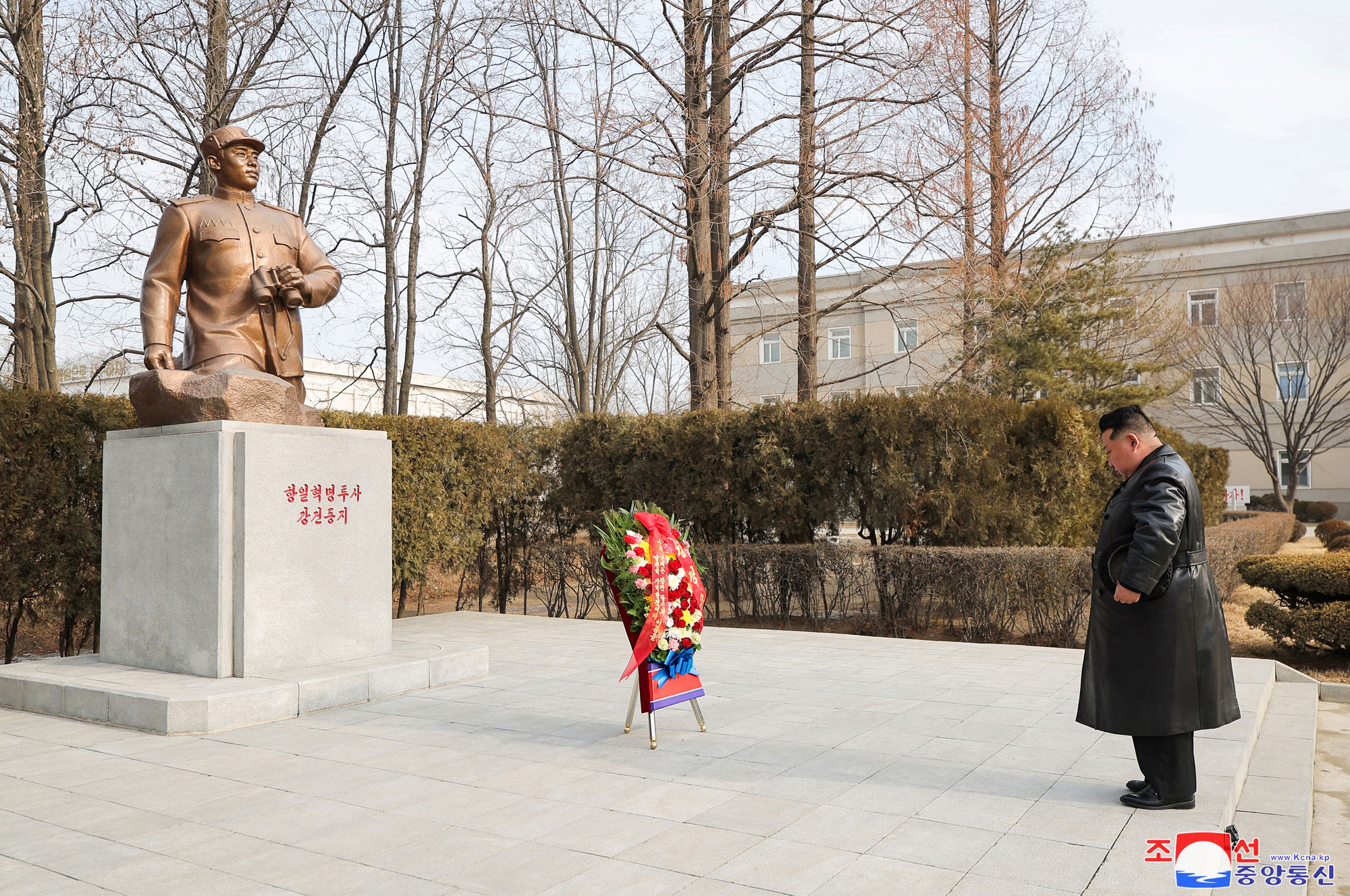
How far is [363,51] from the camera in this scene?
48.1 feet

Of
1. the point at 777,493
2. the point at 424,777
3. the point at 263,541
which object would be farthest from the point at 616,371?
the point at 424,777

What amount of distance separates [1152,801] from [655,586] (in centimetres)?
254

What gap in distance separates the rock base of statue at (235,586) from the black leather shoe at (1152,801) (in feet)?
15.6

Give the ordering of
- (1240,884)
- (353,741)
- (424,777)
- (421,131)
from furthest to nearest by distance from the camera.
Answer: (421,131), (353,741), (424,777), (1240,884)

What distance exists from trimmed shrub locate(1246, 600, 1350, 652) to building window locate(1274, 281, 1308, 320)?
79.4ft

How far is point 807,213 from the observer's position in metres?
13.7

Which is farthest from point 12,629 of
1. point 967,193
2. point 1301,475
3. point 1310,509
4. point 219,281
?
point 1301,475

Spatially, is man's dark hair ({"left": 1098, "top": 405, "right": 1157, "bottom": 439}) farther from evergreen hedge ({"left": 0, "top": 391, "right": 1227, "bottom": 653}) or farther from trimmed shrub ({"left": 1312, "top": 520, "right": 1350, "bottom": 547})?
trimmed shrub ({"left": 1312, "top": 520, "right": 1350, "bottom": 547})

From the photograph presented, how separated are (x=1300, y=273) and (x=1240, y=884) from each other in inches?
1301

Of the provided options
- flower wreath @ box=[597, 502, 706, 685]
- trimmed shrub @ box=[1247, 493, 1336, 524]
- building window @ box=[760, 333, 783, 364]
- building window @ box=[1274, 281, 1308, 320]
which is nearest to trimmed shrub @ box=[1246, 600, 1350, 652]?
flower wreath @ box=[597, 502, 706, 685]

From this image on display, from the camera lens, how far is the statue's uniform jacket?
6.56m

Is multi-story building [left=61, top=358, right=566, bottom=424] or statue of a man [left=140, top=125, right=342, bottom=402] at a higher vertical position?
multi-story building [left=61, top=358, right=566, bottom=424]

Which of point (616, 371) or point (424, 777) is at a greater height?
point (616, 371)

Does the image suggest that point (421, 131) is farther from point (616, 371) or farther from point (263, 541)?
point (263, 541)
